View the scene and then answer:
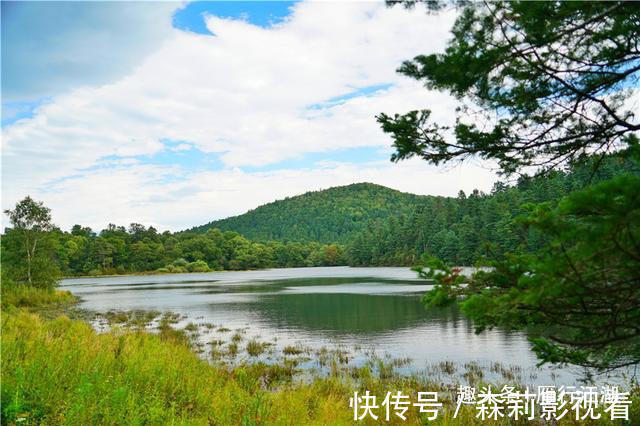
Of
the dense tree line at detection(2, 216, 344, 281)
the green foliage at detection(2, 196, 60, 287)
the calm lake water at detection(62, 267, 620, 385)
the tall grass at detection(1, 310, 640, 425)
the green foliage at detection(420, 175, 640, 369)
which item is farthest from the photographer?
the dense tree line at detection(2, 216, 344, 281)

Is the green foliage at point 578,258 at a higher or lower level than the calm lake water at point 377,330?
higher

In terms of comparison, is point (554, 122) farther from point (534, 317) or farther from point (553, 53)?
point (534, 317)

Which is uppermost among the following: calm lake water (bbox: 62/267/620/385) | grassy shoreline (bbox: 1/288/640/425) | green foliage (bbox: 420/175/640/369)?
green foliage (bbox: 420/175/640/369)

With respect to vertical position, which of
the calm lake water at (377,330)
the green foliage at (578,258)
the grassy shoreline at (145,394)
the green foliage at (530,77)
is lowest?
the calm lake water at (377,330)

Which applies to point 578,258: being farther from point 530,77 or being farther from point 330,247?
point 330,247

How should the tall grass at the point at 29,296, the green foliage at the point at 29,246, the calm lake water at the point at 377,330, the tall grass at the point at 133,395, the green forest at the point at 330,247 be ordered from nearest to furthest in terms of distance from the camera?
the tall grass at the point at 133,395, the calm lake water at the point at 377,330, the tall grass at the point at 29,296, the green foliage at the point at 29,246, the green forest at the point at 330,247

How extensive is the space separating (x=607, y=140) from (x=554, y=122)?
0.79 meters

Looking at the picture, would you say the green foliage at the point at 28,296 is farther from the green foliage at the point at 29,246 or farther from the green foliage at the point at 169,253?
the green foliage at the point at 169,253

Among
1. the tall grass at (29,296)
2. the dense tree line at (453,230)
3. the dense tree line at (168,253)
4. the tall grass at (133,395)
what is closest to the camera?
the tall grass at (133,395)

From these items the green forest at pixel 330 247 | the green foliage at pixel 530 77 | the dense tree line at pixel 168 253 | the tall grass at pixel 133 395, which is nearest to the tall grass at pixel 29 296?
the tall grass at pixel 133 395

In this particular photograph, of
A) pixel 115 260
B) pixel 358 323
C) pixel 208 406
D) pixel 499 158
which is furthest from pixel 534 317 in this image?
pixel 115 260

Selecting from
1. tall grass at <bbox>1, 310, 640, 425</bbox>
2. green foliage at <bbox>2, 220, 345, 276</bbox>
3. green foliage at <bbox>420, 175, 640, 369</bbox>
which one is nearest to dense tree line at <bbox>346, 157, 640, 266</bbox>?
green foliage at <bbox>2, 220, 345, 276</bbox>

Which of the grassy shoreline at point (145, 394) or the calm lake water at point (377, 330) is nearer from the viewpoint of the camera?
the grassy shoreline at point (145, 394)

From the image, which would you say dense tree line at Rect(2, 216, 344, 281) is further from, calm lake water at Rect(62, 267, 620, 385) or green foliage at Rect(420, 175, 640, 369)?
green foliage at Rect(420, 175, 640, 369)
